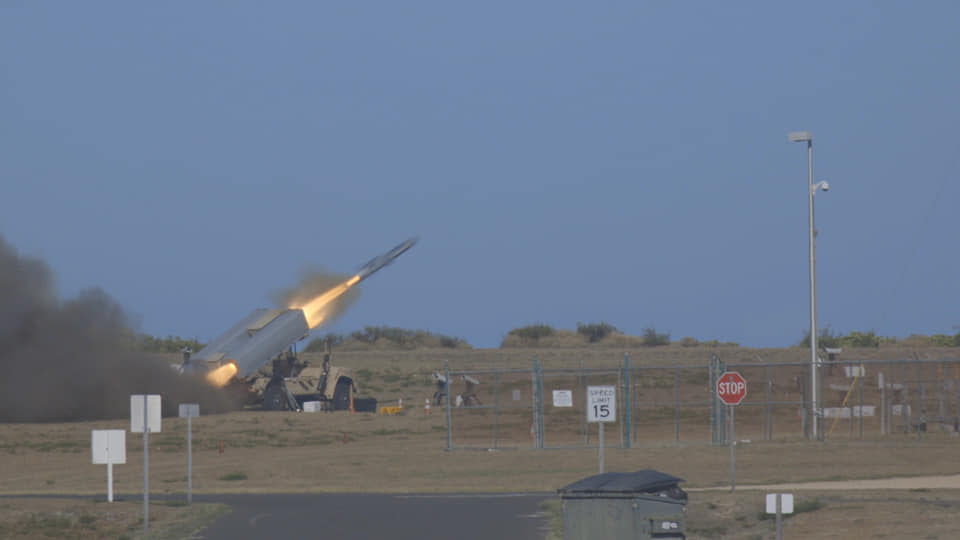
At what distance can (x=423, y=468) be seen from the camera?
3656 cm

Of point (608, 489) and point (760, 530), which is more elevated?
point (608, 489)

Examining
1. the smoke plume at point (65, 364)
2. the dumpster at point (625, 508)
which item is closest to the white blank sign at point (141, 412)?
the dumpster at point (625, 508)

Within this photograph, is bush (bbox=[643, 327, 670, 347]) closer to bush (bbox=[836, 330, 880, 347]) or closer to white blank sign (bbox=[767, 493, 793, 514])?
bush (bbox=[836, 330, 880, 347])

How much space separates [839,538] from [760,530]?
186 cm

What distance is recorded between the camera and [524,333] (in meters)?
108

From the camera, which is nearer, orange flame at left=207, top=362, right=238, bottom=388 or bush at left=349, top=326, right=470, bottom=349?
orange flame at left=207, top=362, right=238, bottom=388

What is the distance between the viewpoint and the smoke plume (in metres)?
50.3

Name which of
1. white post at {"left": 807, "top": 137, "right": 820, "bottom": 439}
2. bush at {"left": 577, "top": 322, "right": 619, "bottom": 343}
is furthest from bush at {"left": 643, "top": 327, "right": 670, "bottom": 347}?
white post at {"left": 807, "top": 137, "right": 820, "bottom": 439}

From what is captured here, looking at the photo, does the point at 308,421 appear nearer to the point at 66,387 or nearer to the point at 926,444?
the point at 66,387

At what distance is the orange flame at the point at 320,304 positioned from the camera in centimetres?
5400

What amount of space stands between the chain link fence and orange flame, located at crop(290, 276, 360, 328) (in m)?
6.30

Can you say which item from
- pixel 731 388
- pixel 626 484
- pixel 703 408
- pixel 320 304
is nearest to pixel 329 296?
pixel 320 304

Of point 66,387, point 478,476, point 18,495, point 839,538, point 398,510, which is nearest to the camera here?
point 839,538

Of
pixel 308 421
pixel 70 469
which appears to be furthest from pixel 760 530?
pixel 308 421
